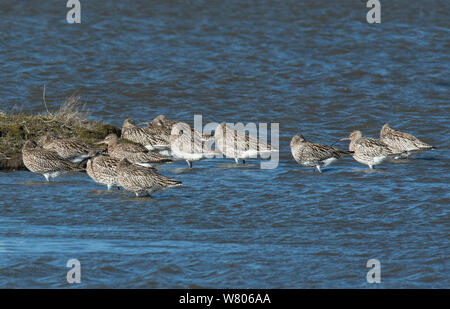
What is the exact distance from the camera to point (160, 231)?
36.0 feet

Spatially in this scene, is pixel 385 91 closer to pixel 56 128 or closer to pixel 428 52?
pixel 428 52

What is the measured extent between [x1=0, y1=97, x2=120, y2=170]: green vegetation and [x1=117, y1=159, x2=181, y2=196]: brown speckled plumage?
8.86 feet

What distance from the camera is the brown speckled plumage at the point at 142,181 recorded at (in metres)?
12.7

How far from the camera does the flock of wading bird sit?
1313cm

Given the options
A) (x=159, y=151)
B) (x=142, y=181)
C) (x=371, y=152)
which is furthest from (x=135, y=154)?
(x=371, y=152)

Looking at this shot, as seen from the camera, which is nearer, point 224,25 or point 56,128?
point 56,128

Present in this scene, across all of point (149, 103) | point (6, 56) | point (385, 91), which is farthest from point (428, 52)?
point (6, 56)

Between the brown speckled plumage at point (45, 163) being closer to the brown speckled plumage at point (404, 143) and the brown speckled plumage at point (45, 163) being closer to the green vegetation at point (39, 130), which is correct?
the green vegetation at point (39, 130)

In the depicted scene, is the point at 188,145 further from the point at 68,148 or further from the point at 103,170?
the point at 103,170

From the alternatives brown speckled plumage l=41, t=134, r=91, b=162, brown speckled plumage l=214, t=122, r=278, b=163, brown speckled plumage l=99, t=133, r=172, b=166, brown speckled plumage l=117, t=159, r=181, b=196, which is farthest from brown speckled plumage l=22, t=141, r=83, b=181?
brown speckled plumage l=214, t=122, r=278, b=163

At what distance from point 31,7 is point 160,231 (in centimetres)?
1833

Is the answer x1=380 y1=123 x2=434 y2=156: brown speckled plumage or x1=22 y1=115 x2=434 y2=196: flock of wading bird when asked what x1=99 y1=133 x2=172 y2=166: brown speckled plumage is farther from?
x1=380 y1=123 x2=434 y2=156: brown speckled plumage

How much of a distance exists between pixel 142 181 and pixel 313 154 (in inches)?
140

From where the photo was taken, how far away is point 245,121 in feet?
63.0
